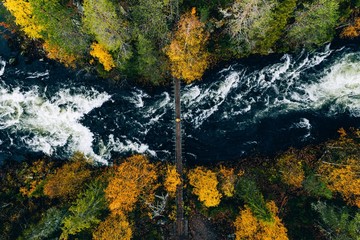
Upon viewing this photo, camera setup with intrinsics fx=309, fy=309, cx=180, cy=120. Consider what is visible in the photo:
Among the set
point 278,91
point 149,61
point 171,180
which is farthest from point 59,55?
point 278,91

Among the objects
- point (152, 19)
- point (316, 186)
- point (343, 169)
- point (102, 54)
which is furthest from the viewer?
point (316, 186)

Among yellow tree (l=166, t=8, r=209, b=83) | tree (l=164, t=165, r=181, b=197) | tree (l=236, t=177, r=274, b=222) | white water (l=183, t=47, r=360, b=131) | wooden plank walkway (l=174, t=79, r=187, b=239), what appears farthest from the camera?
white water (l=183, t=47, r=360, b=131)

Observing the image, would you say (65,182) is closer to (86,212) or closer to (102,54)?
(86,212)

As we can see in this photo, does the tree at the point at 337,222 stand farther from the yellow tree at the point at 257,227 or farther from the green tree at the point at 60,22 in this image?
the green tree at the point at 60,22

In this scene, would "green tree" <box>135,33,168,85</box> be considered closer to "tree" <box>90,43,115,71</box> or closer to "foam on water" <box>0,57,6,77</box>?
"tree" <box>90,43,115,71</box>

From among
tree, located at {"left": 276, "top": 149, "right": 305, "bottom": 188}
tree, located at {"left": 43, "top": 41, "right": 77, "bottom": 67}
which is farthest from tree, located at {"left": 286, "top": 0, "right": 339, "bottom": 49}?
tree, located at {"left": 43, "top": 41, "right": 77, "bottom": 67}

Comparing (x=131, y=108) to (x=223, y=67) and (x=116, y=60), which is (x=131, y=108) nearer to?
(x=116, y=60)

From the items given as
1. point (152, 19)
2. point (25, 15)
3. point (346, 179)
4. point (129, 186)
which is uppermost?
point (25, 15)
